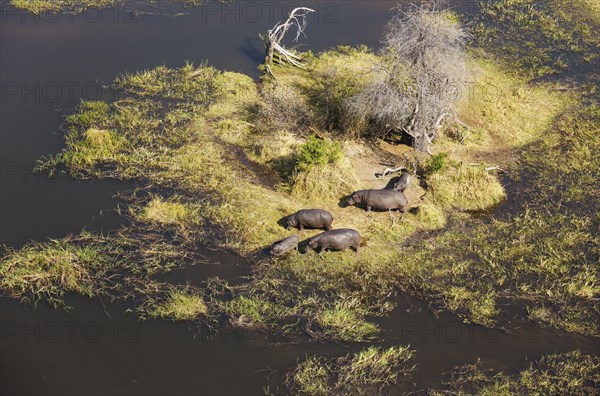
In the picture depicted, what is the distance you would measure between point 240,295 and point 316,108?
32.9 ft

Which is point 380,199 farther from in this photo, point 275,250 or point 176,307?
point 176,307

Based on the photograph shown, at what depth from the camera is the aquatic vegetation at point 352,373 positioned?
39.6 ft

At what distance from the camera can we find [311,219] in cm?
Answer: 1592

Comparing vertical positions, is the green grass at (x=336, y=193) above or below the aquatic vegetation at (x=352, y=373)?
above

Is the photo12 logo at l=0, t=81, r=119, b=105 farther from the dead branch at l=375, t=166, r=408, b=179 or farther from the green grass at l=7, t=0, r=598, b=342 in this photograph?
the dead branch at l=375, t=166, r=408, b=179

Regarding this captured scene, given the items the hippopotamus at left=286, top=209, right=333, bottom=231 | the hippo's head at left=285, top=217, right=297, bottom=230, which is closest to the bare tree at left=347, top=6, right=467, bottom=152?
the hippopotamus at left=286, top=209, right=333, bottom=231

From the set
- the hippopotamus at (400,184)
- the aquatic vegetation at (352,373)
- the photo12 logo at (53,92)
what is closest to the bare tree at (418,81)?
the hippopotamus at (400,184)

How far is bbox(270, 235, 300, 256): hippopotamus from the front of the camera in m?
15.1

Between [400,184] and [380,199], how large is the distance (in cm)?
→ 122

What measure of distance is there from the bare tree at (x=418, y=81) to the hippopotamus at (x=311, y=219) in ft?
16.2

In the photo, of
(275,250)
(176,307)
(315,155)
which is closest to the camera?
(176,307)

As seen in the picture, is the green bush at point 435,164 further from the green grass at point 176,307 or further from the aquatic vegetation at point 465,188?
the green grass at point 176,307

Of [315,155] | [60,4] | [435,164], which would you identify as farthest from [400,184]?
[60,4]

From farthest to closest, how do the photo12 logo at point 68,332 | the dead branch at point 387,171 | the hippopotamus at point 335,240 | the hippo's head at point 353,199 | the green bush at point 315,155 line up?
the dead branch at point 387,171
the green bush at point 315,155
the hippo's head at point 353,199
the hippopotamus at point 335,240
the photo12 logo at point 68,332
